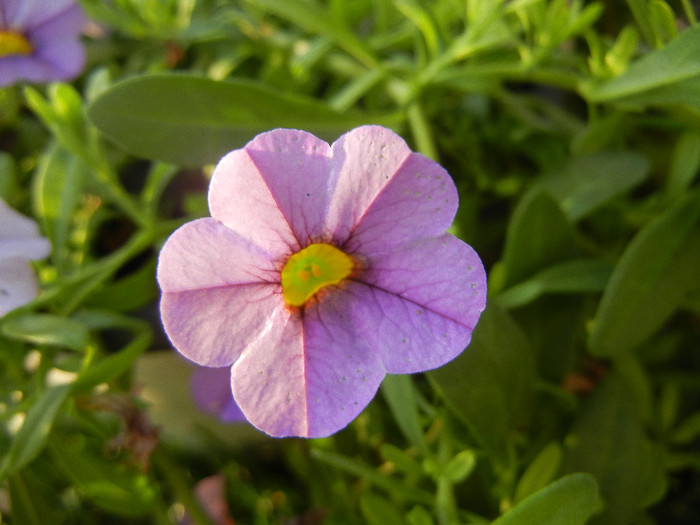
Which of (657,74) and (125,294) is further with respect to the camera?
(125,294)

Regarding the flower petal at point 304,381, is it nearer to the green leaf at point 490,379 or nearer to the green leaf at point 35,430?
the green leaf at point 490,379

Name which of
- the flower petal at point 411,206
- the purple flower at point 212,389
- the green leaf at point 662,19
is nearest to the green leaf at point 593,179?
the green leaf at point 662,19

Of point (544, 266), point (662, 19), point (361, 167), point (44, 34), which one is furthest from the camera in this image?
point (44, 34)

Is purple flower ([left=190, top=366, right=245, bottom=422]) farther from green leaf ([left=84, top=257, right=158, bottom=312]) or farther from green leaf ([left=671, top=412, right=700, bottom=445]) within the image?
green leaf ([left=671, top=412, right=700, bottom=445])

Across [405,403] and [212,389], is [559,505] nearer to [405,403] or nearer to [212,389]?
[405,403]

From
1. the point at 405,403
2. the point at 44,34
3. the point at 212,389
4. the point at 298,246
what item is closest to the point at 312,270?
the point at 298,246

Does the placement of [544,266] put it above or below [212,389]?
above
